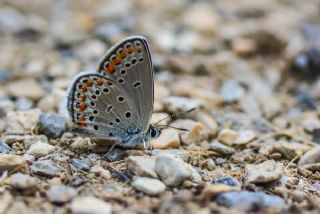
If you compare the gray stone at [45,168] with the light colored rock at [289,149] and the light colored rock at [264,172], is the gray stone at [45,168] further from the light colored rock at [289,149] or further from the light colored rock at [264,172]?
the light colored rock at [289,149]

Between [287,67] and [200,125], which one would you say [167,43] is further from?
[200,125]

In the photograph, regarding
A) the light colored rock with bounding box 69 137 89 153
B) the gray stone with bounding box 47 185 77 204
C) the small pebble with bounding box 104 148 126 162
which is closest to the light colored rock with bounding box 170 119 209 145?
the small pebble with bounding box 104 148 126 162

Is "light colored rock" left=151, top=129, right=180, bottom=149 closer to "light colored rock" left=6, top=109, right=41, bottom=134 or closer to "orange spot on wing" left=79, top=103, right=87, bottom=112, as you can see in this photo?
"orange spot on wing" left=79, top=103, right=87, bottom=112

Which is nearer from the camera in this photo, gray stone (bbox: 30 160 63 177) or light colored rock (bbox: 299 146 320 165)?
gray stone (bbox: 30 160 63 177)

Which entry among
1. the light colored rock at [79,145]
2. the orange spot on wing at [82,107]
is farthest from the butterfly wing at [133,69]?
the light colored rock at [79,145]

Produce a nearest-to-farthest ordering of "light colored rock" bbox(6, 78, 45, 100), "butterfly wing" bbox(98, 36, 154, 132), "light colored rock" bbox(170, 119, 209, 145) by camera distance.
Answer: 1. "butterfly wing" bbox(98, 36, 154, 132)
2. "light colored rock" bbox(170, 119, 209, 145)
3. "light colored rock" bbox(6, 78, 45, 100)
